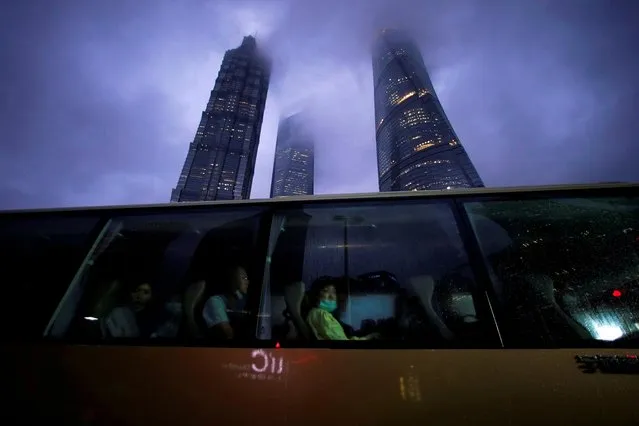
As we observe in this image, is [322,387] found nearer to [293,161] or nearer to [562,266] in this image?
[562,266]

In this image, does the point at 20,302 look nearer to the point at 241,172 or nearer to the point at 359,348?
the point at 359,348

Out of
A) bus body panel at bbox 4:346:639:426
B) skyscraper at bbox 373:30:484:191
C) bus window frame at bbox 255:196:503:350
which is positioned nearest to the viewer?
bus body panel at bbox 4:346:639:426

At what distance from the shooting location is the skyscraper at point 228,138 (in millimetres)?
62219

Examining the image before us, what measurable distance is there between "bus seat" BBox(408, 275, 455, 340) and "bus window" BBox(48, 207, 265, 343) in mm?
1364

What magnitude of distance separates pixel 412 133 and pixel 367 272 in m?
84.9

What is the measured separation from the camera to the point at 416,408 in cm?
160

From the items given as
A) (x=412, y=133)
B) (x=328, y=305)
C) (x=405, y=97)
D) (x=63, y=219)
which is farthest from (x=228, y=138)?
(x=328, y=305)

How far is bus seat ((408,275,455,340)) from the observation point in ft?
6.75

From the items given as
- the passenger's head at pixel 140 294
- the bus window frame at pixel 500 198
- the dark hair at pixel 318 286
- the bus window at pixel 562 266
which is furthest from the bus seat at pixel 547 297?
the passenger's head at pixel 140 294

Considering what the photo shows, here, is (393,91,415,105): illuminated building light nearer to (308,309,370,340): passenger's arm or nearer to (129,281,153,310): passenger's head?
(308,309,370,340): passenger's arm

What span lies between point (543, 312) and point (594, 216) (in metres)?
1.10

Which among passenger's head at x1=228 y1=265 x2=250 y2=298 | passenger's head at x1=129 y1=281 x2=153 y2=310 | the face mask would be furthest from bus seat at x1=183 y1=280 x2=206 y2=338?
the face mask

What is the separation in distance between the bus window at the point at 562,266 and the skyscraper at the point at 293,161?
104 metres

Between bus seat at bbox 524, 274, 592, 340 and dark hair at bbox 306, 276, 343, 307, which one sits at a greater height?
dark hair at bbox 306, 276, 343, 307
